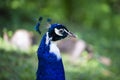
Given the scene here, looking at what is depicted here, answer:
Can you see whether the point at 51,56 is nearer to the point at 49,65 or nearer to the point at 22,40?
the point at 49,65

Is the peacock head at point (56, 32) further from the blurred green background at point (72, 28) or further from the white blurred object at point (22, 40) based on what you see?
the white blurred object at point (22, 40)

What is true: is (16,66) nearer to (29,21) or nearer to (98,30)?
(29,21)

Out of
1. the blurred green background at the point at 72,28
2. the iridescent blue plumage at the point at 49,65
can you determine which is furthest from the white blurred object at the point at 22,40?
the iridescent blue plumage at the point at 49,65

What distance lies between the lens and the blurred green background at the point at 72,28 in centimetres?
704

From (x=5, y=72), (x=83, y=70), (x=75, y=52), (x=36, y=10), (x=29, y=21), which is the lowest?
(x=5, y=72)

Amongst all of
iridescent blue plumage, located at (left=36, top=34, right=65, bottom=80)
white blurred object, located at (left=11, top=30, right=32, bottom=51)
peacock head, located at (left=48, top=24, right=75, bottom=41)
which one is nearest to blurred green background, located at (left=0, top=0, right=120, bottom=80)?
white blurred object, located at (left=11, top=30, right=32, bottom=51)

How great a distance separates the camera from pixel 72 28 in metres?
10.7

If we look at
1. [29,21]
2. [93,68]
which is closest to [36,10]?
[29,21]

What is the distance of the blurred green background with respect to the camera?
704cm

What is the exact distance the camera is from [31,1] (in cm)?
1138

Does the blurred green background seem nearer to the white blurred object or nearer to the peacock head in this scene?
the white blurred object

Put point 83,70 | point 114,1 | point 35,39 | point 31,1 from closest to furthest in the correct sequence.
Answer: point 83,70, point 35,39, point 31,1, point 114,1

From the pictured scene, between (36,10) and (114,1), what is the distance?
2.02 meters

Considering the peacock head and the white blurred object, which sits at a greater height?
the white blurred object
